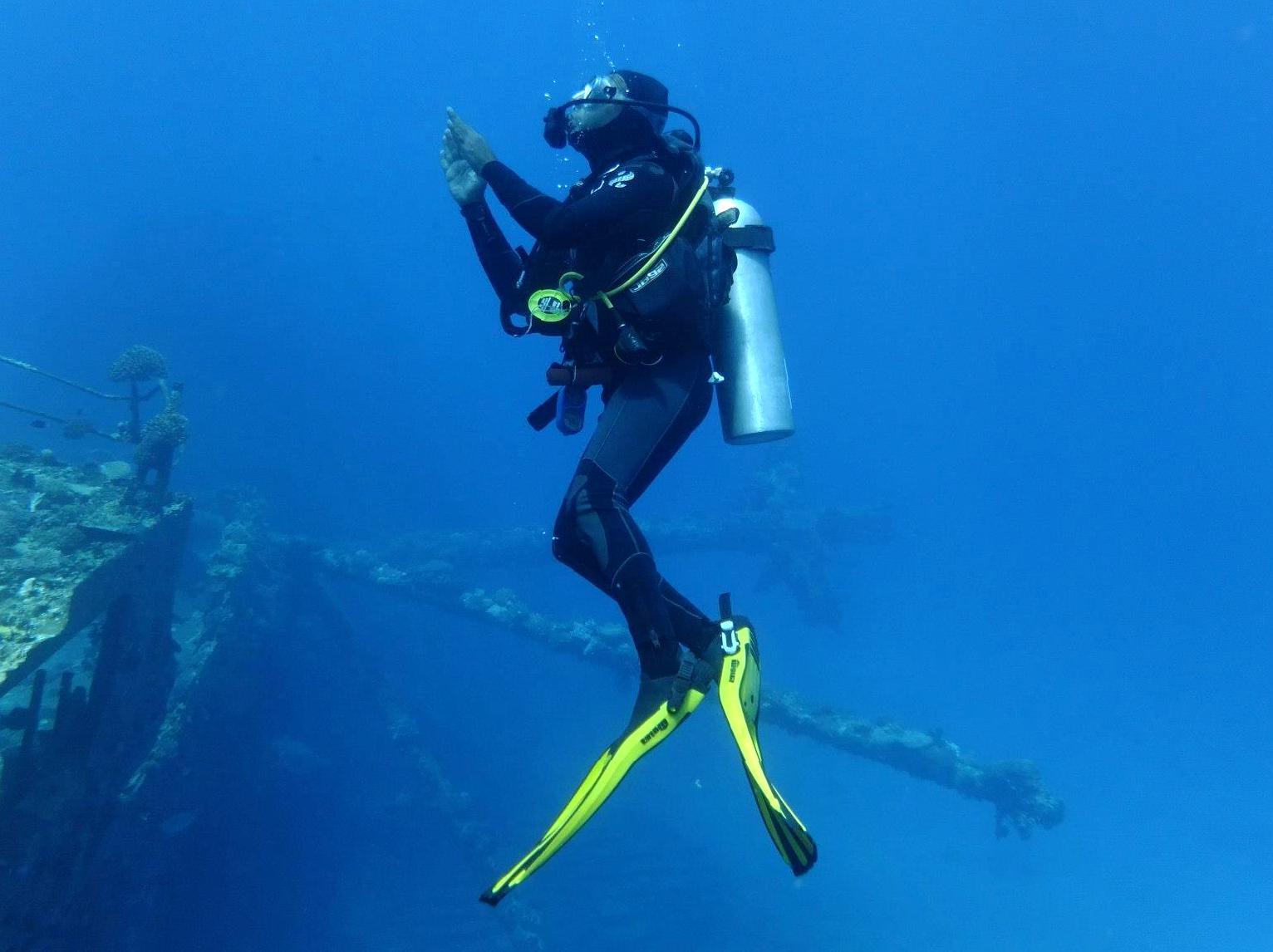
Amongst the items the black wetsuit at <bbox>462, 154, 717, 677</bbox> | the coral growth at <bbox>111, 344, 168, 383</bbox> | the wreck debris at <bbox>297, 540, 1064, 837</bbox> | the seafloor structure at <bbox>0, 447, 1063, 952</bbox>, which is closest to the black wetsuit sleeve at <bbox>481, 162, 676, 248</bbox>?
the black wetsuit at <bbox>462, 154, 717, 677</bbox>

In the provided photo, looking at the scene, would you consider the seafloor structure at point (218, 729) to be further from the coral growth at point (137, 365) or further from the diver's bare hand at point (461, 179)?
the diver's bare hand at point (461, 179)

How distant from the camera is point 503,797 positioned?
1967 centimetres

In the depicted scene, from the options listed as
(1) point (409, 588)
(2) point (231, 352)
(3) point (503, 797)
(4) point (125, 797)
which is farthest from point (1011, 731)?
(2) point (231, 352)

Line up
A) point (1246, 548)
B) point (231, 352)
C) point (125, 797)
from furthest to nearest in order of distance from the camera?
point (1246, 548), point (231, 352), point (125, 797)

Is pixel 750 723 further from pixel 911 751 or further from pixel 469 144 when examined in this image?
pixel 911 751

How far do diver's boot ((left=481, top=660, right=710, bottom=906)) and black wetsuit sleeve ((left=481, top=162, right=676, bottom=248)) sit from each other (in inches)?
86.6

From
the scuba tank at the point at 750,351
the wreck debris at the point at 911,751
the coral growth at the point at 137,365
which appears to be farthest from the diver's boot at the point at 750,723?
the coral growth at the point at 137,365

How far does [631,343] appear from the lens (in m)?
3.76

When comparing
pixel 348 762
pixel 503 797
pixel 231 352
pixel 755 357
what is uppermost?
pixel 231 352

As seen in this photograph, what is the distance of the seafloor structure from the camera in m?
9.12

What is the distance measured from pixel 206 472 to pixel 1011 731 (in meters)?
45.4

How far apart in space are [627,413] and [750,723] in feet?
5.62

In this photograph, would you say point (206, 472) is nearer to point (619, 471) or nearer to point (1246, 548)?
point (619, 471)

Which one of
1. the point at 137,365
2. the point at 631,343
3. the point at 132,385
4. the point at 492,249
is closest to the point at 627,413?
→ the point at 631,343
